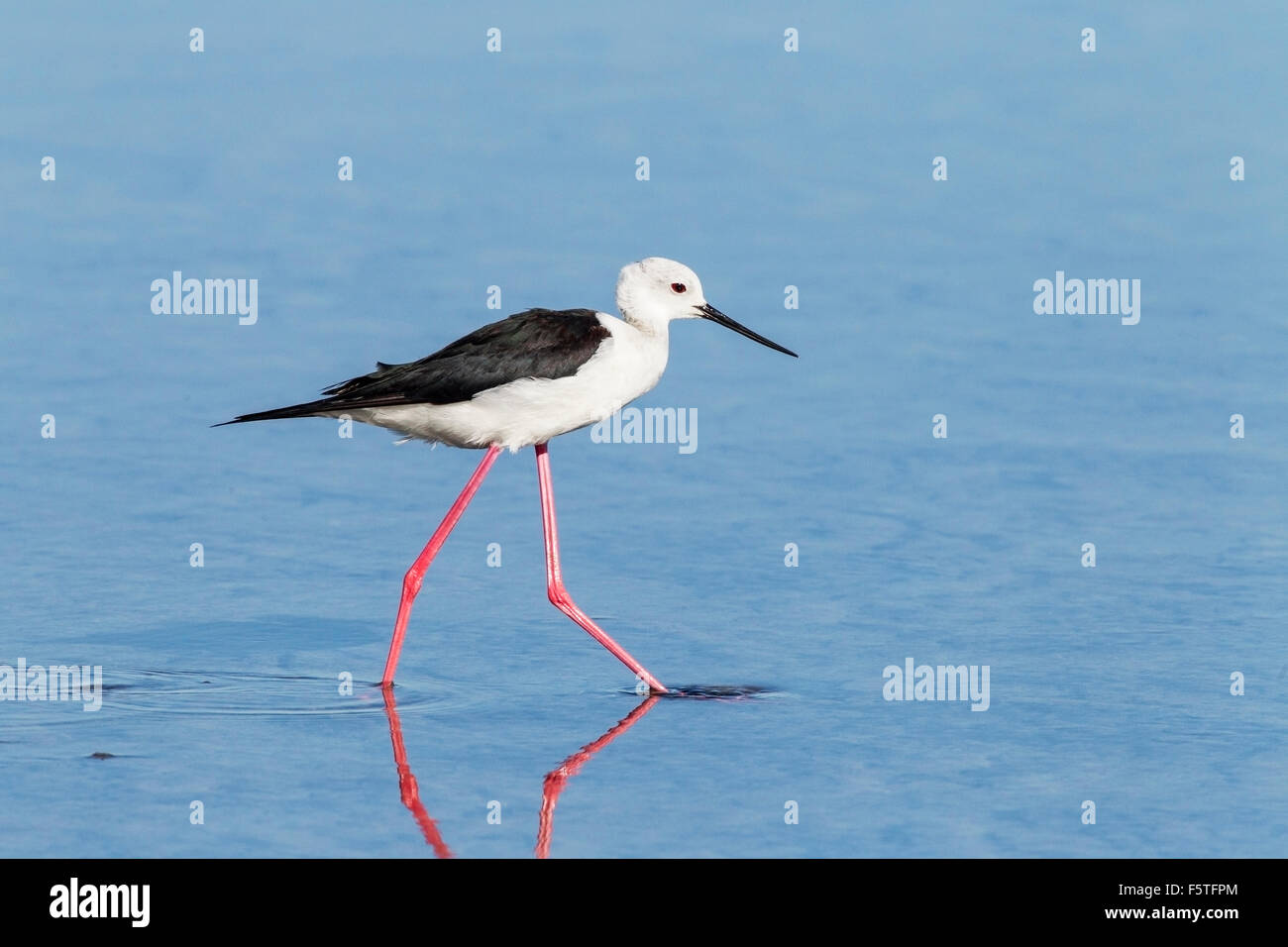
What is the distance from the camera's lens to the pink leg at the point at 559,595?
9.30 m

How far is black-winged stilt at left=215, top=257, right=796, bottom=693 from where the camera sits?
9578 millimetres

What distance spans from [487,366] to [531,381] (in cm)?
21

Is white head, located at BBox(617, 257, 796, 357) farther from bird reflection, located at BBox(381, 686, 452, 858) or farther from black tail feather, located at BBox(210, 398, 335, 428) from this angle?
bird reflection, located at BBox(381, 686, 452, 858)

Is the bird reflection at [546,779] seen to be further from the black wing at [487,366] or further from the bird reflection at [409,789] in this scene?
the black wing at [487,366]

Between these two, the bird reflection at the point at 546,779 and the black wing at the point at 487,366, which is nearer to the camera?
the bird reflection at the point at 546,779

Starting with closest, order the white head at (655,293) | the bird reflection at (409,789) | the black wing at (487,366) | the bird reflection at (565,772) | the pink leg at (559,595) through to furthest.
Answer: the bird reflection at (409,789) → the bird reflection at (565,772) → the pink leg at (559,595) → the black wing at (487,366) → the white head at (655,293)

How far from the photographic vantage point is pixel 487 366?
9.59 m

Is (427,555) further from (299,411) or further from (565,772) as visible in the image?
(565,772)

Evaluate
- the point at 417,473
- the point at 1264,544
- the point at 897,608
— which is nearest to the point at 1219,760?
the point at 897,608

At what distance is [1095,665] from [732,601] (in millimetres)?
1855

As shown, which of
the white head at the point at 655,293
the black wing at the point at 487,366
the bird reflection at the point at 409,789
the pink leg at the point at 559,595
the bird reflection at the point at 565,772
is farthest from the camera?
the white head at the point at 655,293

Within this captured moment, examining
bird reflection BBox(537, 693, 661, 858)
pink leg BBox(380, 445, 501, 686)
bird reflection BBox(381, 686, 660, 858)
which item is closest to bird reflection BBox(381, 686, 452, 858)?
bird reflection BBox(381, 686, 660, 858)

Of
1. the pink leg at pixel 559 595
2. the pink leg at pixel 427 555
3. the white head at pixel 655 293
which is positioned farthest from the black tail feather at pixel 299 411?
the white head at pixel 655 293

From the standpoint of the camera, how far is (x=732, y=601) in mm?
10500
